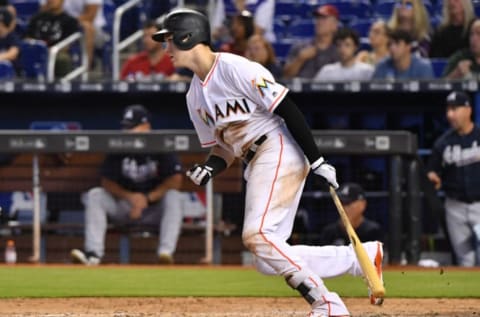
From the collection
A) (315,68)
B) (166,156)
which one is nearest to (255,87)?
(166,156)

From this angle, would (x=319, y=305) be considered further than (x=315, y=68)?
No

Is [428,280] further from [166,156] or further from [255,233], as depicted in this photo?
[255,233]

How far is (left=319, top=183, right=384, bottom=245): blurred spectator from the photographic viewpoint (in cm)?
953

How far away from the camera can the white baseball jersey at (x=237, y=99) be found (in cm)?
524

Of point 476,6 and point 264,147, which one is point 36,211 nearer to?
point 476,6

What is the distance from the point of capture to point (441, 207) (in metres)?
10.5

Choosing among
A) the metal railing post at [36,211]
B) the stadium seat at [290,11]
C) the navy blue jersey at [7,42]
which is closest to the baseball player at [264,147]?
the metal railing post at [36,211]

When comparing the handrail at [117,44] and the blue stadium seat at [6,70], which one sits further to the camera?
the handrail at [117,44]

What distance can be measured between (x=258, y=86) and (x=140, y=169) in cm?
508

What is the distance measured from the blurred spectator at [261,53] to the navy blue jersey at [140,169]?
1.32 metres

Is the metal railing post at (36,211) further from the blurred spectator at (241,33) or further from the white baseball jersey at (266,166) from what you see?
the white baseball jersey at (266,166)

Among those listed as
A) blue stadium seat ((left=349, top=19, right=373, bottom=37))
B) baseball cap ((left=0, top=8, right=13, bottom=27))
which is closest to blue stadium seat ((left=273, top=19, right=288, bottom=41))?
blue stadium seat ((left=349, top=19, right=373, bottom=37))

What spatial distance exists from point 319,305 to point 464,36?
244 inches

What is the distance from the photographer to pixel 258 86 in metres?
5.22
